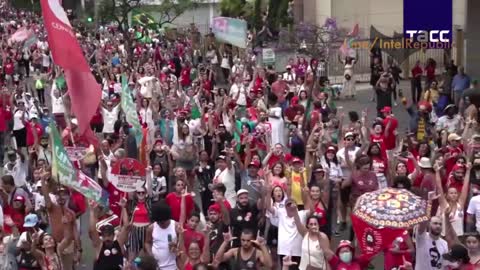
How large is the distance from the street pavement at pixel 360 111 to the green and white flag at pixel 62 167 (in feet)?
4.67

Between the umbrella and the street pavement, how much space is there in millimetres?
2519

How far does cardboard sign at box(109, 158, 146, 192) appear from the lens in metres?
10.7

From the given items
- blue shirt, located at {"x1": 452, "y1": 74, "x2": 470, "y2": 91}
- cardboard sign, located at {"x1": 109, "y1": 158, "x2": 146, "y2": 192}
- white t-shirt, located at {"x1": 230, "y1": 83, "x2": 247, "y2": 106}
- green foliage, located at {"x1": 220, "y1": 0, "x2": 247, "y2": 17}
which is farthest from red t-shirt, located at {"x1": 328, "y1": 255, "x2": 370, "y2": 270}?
green foliage, located at {"x1": 220, "y1": 0, "x2": 247, "y2": 17}

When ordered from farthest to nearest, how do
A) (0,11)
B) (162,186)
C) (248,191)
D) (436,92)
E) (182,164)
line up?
(0,11) < (436,92) < (182,164) < (162,186) < (248,191)

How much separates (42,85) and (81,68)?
1412 cm

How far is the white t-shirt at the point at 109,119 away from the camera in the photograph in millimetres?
16316

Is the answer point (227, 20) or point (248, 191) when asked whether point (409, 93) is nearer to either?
point (227, 20)

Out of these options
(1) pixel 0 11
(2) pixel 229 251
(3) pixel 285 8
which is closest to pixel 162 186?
(2) pixel 229 251

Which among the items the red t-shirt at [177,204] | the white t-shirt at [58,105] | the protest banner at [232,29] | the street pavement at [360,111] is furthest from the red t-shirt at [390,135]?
the protest banner at [232,29]

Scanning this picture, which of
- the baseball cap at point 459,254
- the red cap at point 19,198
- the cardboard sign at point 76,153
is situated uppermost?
the cardboard sign at point 76,153

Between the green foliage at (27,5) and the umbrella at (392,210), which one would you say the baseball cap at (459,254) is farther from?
the green foliage at (27,5)

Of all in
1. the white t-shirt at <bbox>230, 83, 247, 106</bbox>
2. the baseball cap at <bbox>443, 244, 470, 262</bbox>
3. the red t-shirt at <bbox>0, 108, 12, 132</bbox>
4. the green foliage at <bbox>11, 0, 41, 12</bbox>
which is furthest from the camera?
the green foliage at <bbox>11, 0, 41, 12</bbox>

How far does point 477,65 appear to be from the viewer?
24.2 m

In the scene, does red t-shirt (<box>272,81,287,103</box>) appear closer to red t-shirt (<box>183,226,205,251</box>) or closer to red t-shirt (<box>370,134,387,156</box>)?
red t-shirt (<box>370,134,387,156</box>)
